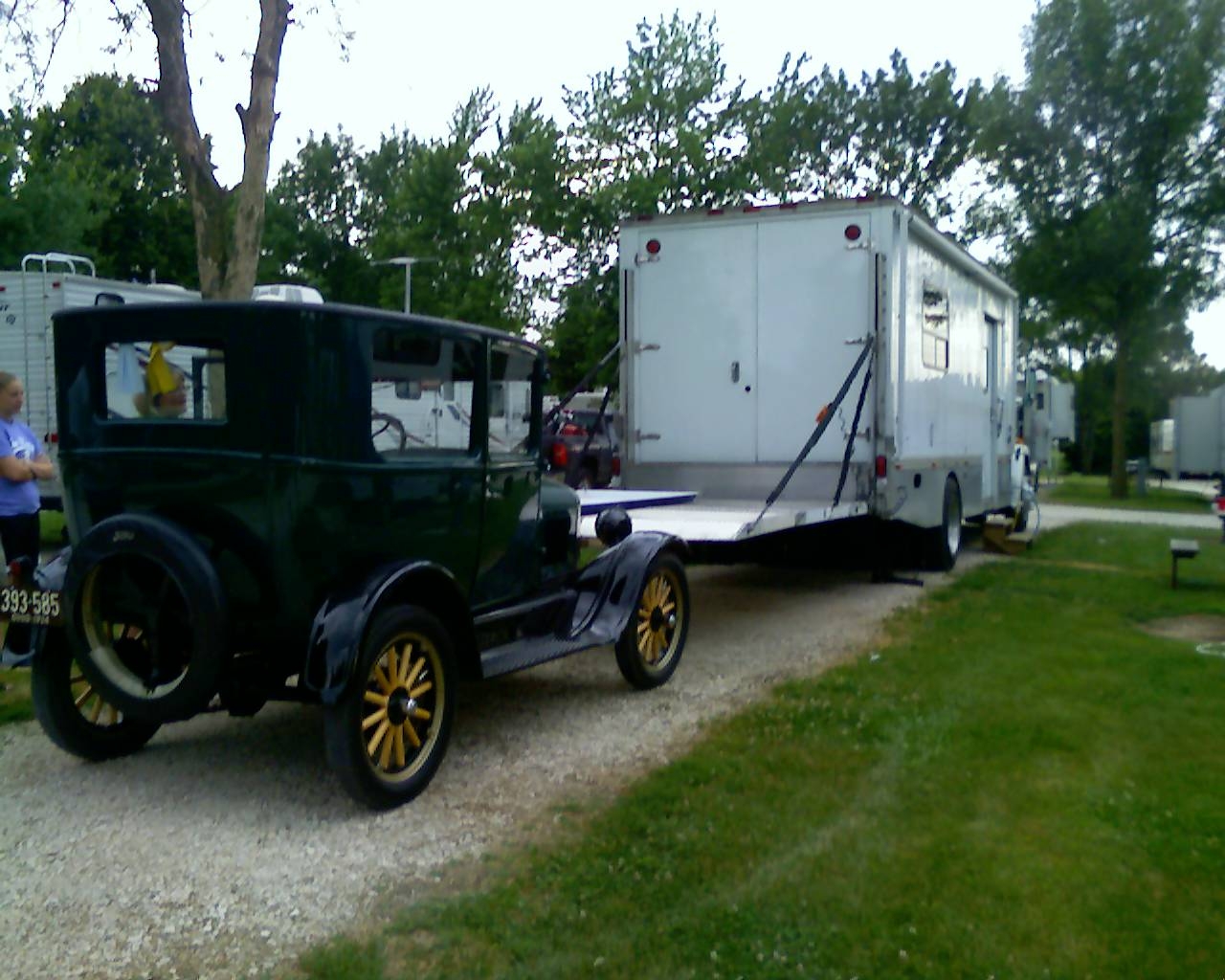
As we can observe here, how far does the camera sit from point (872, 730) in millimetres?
6129

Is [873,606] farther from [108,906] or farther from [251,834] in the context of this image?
[108,906]

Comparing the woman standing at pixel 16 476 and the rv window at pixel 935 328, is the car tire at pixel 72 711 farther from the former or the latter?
the rv window at pixel 935 328

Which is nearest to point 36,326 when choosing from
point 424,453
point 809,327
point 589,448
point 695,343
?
point 695,343

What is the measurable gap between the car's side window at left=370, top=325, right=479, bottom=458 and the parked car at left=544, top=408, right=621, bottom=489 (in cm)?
447

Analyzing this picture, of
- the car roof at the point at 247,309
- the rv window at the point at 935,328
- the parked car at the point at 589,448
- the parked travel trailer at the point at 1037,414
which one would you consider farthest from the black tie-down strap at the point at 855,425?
the parked travel trailer at the point at 1037,414

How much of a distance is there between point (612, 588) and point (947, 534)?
6291mm

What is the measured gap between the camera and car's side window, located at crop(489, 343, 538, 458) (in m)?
5.85

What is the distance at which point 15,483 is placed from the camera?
734 cm

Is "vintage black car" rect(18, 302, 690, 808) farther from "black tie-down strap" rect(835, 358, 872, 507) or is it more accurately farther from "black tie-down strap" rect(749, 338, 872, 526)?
"black tie-down strap" rect(835, 358, 872, 507)

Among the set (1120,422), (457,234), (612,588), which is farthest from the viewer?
(457,234)

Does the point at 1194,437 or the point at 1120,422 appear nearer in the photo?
the point at 1120,422

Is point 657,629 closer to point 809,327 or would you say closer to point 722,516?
point 722,516

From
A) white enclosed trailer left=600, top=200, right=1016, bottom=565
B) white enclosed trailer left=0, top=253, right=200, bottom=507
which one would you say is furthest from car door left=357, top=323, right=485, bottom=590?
white enclosed trailer left=0, top=253, right=200, bottom=507

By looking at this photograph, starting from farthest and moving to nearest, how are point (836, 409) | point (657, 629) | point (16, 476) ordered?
1. point (836, 409)
2. point (16, 476)
3. point (657, 629)
